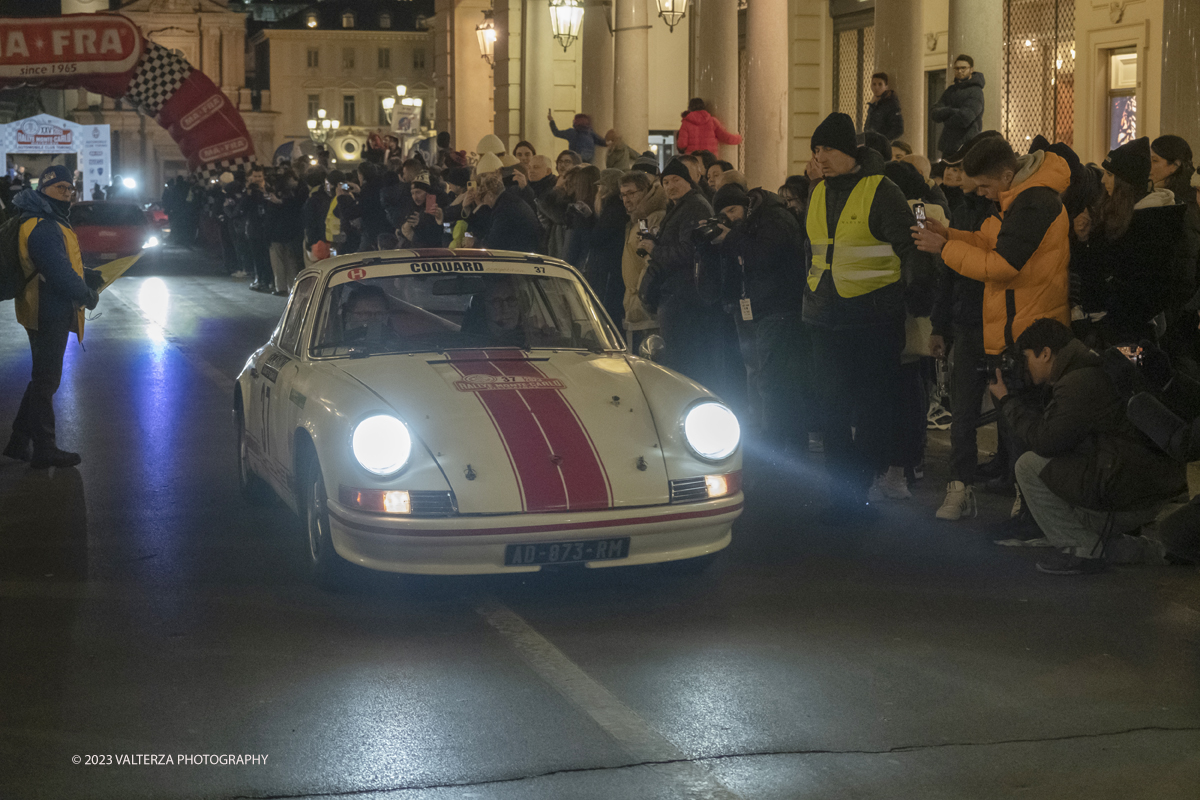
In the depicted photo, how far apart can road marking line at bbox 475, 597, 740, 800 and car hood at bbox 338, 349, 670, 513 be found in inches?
18.1

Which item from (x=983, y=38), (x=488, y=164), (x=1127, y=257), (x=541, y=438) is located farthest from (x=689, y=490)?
(x=983, y=38)

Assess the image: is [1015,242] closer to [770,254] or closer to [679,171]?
[770,254]

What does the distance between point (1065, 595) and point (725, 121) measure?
13.9 meters

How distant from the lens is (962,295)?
8.44 meters

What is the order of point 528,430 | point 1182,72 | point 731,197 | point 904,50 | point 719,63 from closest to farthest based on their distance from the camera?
point 528,430, point 731,197, point 1182,72, point 904,50, point 719,63

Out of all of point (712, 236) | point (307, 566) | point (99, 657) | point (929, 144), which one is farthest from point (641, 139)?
point (99, 657)

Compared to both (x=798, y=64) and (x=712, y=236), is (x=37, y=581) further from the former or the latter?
(x=798, y=64)

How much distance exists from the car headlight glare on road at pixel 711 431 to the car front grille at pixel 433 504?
1.05 metres

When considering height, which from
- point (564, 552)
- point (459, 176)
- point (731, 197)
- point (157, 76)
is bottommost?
point (564, 552)

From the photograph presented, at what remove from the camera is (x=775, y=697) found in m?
5.24

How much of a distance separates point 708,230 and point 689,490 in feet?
12.4

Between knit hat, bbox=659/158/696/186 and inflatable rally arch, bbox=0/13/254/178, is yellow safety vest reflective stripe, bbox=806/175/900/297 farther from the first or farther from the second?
inflatable rally arch, bbox=0/13/254/178

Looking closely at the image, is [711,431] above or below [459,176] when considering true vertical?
below

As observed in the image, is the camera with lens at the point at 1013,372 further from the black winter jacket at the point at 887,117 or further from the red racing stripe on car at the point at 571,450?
the black winter jacket at the point at 887,117
